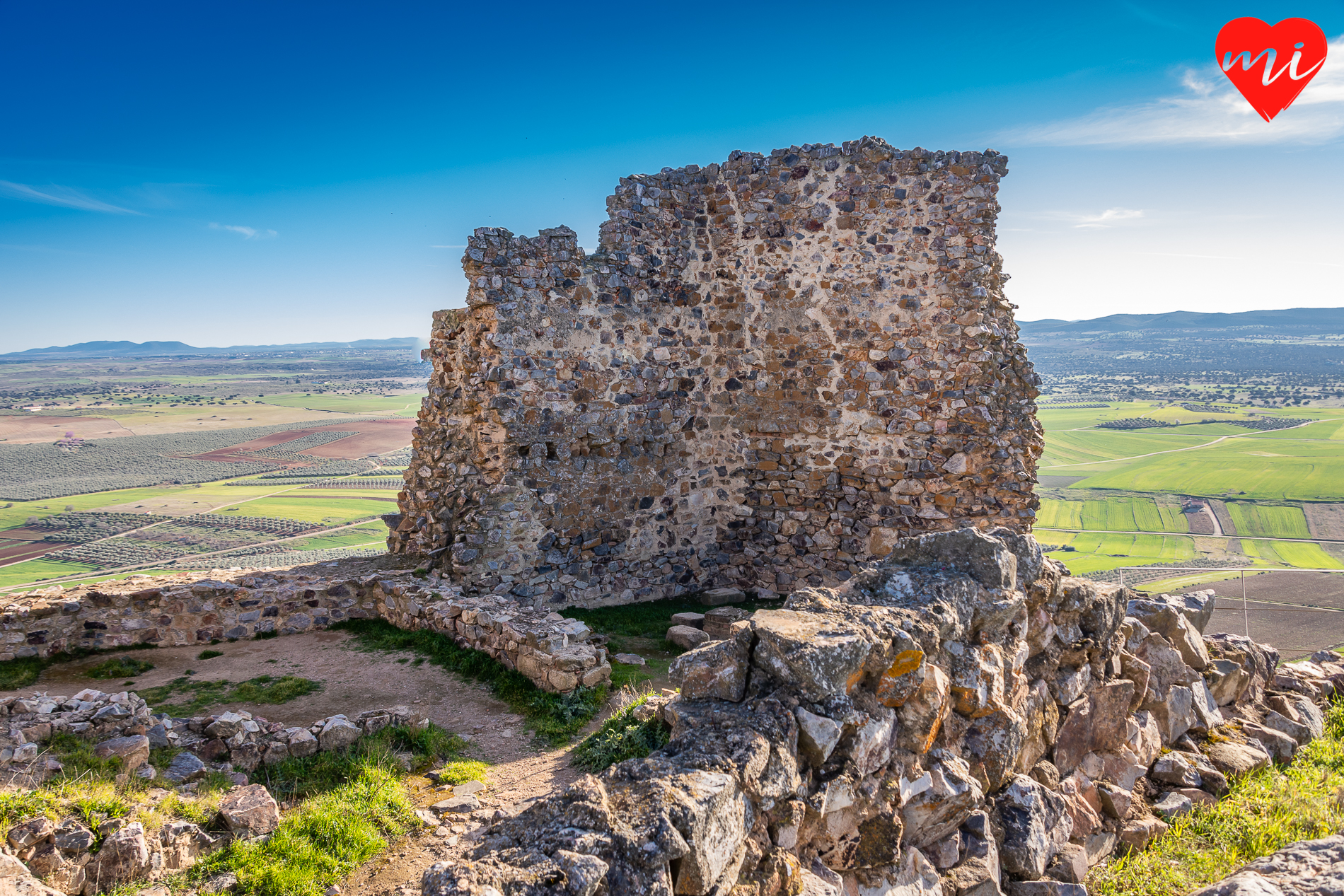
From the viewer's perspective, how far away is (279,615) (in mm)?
9328

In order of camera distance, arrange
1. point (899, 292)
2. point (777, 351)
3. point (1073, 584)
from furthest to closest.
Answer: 1. point (777, 351)
2. point (899, 292)
3. point (1073, 584)

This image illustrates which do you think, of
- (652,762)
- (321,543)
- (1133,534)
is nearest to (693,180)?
(652,762)

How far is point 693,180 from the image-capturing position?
10891mm

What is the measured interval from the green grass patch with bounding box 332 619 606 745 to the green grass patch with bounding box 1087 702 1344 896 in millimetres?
3991

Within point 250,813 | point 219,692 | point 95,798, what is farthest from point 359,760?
point 219,692

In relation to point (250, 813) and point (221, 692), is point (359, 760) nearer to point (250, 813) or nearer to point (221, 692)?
point (250, 813)

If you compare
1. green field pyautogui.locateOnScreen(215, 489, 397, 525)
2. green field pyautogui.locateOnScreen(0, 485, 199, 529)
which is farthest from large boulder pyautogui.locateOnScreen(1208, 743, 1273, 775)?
green field pyautogui.locateOnScreen(0, 485, 199, 529)

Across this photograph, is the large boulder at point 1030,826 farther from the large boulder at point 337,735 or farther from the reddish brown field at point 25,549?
the reddish brown field at point 25,549

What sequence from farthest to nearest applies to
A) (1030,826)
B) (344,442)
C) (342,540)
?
(344,442) → (342,540) → (1030,826)

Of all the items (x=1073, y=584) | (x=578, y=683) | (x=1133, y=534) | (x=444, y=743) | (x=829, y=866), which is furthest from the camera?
(x=1133, y=534)

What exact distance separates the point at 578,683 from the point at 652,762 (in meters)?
3.78

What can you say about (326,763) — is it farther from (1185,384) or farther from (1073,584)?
(1185,384)

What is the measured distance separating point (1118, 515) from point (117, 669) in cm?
4082

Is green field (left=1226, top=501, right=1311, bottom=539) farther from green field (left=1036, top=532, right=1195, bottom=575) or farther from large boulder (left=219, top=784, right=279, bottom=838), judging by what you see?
large boulder (left=219, top=784, right=279, bottom=838)
